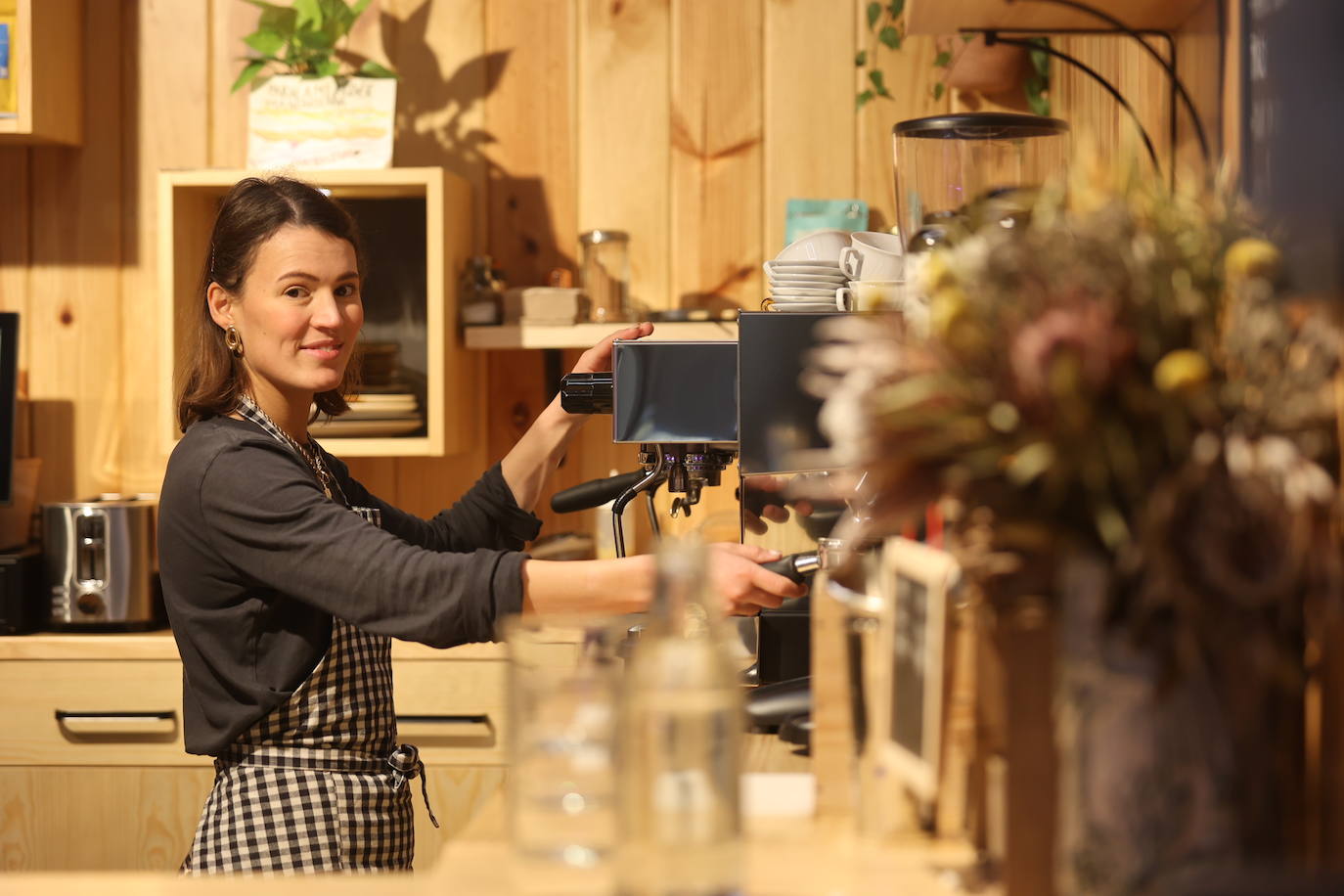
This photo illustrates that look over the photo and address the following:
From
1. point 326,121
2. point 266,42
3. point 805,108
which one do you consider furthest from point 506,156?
point 805,108

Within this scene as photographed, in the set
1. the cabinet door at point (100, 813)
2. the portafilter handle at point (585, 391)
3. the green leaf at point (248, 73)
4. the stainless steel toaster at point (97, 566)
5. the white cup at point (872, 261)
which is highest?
the green leaf at point (248, 73)

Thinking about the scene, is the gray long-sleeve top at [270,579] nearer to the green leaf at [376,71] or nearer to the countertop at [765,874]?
the countertop at [765,874]

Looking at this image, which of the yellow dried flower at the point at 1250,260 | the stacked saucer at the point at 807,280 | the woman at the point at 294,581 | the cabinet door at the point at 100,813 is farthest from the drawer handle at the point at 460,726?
the yellow dried flower at the point at 1250,260

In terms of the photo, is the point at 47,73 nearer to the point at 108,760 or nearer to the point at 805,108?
the point at 108,760

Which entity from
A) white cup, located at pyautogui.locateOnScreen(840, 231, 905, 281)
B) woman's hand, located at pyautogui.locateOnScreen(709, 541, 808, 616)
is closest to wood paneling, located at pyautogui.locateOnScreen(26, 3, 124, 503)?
white cup, located at pyautogui.locateOnScreen(840, 231, 905, 281)

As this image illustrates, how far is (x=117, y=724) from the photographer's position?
235 centimetres

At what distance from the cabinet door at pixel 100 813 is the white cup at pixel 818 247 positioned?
1.40 m

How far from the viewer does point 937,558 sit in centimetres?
82

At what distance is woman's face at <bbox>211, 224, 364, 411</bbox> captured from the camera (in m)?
1.70

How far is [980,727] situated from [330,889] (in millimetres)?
403

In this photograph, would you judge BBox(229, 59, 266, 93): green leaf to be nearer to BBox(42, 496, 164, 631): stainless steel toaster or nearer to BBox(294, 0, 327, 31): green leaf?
BBox(294, 0, 327, 31): green leaf

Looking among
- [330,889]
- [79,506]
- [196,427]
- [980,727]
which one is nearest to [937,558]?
[980,727]

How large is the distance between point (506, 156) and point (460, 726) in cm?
114

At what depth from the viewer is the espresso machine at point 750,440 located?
1340 millimetres
